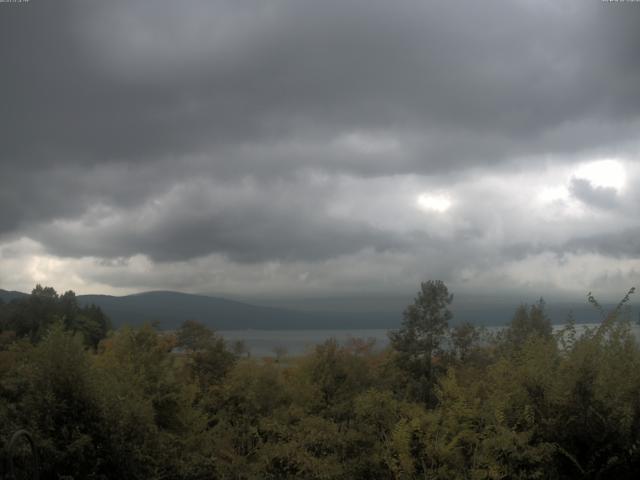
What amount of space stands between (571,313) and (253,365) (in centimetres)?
1480

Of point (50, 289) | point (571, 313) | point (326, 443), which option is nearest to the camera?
point (571, 313)

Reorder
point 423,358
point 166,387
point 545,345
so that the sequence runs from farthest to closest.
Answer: point 423,358 < point 166,387 < point 545,345

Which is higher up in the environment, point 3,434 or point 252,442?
point 3,434

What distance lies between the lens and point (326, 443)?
576 inches

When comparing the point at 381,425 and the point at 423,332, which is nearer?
the point at 381,425

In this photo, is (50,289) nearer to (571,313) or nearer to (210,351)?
(210,351)

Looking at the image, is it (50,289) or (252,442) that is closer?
(252,442)

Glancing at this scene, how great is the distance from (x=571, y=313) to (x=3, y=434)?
11887 mm

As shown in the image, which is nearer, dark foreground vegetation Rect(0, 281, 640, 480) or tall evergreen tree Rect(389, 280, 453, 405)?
dark foreground vegetation Rect(0, 281, 640, 480)

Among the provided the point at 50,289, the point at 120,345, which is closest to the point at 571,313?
the point at 120,345

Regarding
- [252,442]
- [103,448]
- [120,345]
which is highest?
[120,345]

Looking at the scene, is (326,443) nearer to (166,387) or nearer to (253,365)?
(166,387)

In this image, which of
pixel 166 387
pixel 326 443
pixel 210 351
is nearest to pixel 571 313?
pixel 326 443

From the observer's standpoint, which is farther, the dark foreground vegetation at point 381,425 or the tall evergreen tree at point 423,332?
→ the tall evergreen tree at point 423,332
